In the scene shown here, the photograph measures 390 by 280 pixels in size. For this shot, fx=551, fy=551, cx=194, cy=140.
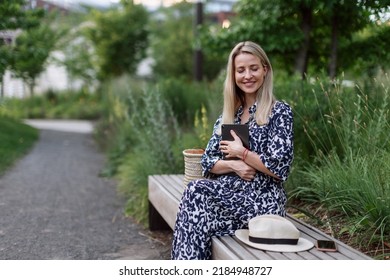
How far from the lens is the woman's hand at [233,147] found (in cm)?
317

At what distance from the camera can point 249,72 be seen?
3.28 metres

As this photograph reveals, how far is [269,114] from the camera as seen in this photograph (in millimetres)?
3199

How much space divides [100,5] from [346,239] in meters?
21.6

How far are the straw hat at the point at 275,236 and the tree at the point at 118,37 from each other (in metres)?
17.6

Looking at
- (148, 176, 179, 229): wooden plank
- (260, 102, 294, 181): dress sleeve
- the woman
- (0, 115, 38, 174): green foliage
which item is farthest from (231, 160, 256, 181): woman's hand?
(0, 115, 38, 174): green foliage

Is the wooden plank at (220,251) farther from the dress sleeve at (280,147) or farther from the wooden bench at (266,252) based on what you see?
the dress sleeve at (280,147)

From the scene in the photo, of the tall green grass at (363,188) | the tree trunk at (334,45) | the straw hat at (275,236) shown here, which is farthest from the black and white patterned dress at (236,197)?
the tree trunk at (334,45)

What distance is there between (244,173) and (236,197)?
0.47 feet

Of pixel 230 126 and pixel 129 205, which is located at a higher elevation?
pixel 230 126

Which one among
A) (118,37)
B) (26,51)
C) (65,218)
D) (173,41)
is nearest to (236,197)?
(65,218)

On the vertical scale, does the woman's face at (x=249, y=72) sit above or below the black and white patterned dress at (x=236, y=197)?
above

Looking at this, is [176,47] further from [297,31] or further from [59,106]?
[297,31]
